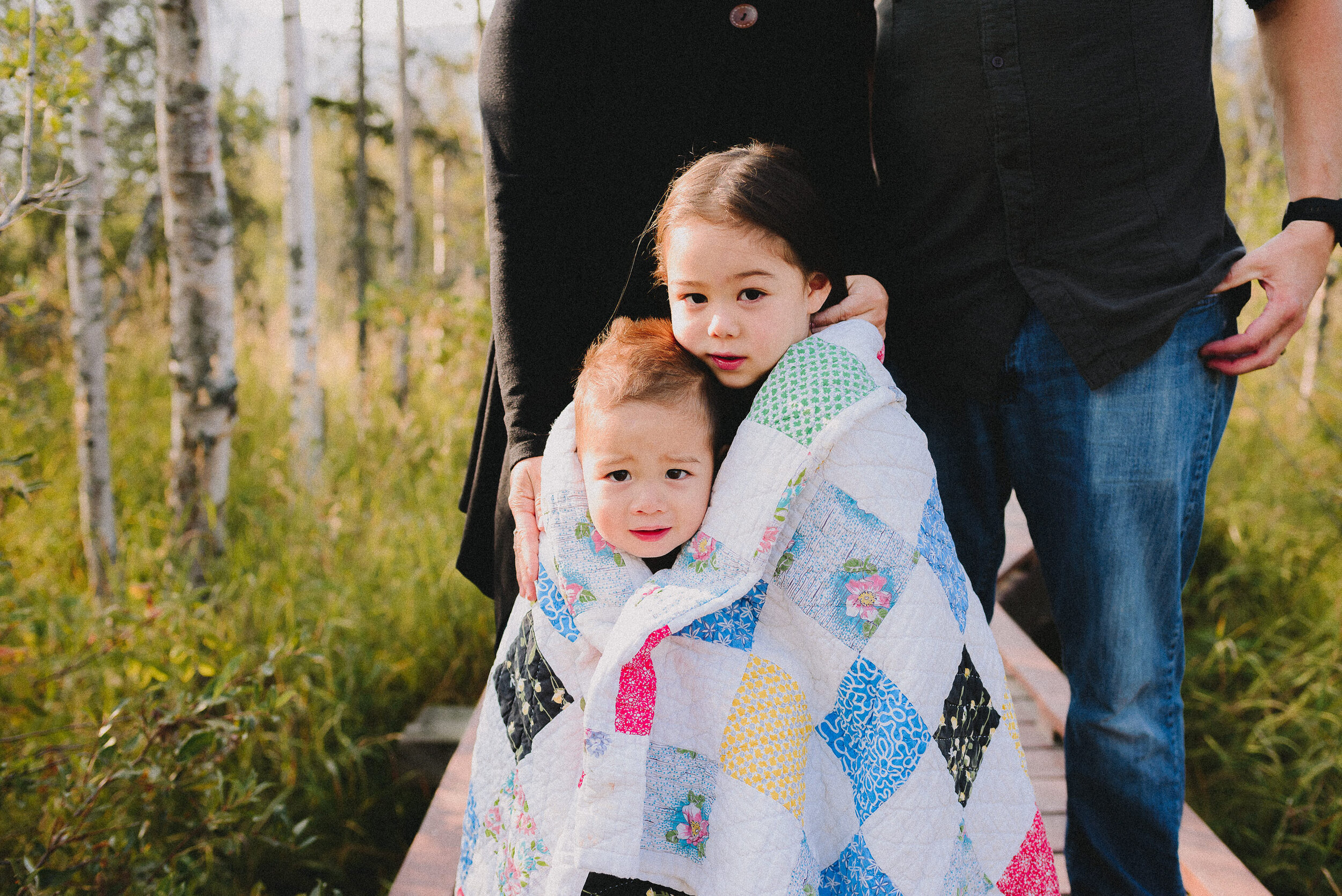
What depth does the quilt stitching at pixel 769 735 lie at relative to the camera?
1098 millimetres

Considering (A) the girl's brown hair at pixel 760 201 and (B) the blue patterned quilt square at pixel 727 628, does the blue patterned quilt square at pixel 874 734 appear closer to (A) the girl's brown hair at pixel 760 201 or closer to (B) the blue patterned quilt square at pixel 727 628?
(B) the blue patterned quilt square at pixel 727 628

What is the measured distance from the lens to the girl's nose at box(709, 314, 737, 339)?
4.11ft

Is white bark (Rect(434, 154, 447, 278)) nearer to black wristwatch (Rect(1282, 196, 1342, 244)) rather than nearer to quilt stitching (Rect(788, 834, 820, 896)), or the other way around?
black wristwatch (Rect(1282, 196, 1342, 244))

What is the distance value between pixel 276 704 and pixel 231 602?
1.15 metres

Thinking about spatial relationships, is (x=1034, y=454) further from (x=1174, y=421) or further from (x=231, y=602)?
(x=231, y=602)

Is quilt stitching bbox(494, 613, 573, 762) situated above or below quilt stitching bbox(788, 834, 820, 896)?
above

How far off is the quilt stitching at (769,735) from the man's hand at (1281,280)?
3.04 ft

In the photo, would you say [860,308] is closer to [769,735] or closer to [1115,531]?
[1115,531]

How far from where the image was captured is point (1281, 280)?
135 centimetres

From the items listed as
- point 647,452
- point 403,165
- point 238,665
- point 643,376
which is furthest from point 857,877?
point 403,165

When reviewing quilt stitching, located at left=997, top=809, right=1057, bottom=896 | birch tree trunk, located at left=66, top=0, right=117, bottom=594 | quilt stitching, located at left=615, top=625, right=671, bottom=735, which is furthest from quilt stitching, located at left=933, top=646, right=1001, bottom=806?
birch tree trunk, located at left=66, top=0, right=117, bottom=594

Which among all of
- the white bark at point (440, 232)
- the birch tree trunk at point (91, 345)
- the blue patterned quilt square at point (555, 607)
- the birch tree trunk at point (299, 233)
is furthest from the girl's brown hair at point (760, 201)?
the white bark at point (440, 232)

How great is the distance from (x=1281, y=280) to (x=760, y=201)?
878 millimetres

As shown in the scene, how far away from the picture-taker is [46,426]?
4258mm
